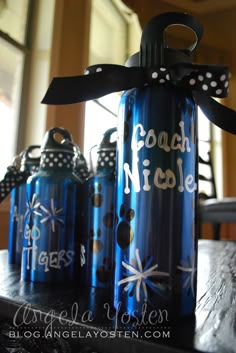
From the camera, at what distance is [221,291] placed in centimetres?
35

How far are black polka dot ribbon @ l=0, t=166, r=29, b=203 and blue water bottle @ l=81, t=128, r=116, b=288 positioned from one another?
0.53ft

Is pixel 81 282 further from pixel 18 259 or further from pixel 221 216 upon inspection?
pixel 221 216

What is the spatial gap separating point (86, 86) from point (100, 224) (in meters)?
0.17

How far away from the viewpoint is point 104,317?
0.83 ft

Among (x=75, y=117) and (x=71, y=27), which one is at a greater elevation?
(x=71, y=27)

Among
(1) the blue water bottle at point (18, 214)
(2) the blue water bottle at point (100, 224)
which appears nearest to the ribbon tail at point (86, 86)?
(2) the blue water bottle at point (100, 224)

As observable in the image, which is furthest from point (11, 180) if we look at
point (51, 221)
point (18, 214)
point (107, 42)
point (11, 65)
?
point (107, 42)

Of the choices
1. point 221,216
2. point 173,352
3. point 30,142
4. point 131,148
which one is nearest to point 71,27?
point 30,142

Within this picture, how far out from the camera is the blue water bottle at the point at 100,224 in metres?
0.36

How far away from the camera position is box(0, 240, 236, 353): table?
0.68 feet

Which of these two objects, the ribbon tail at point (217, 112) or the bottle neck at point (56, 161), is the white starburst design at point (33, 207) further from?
the ribbon tail at point (217, 112)

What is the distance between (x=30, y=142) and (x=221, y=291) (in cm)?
144

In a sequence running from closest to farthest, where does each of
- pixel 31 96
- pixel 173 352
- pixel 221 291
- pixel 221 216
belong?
pixel 173 352 < pixel 221 291 < pixel 31 96 < pixel 221 216

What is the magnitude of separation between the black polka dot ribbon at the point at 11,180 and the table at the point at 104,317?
15 cm
